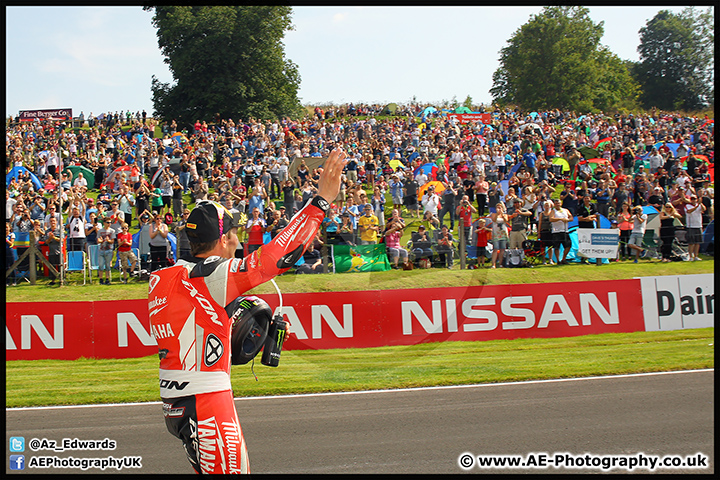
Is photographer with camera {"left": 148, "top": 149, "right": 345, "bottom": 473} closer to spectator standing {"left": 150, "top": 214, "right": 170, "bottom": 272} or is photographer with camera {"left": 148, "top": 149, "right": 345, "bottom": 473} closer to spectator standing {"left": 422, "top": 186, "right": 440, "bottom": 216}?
spectator standing {"left": 150, "top": 214, "right": 170, "bottom": 272}

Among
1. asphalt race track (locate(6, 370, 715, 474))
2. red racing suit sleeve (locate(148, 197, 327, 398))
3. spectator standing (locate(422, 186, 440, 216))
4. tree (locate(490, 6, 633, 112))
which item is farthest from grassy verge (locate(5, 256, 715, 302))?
tree (locate(490, 6, 633, 112))

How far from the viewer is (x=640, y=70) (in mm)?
92312

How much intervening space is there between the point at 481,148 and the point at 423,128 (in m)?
9.42

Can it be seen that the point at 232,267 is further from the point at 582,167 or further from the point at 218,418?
the point at 582,167

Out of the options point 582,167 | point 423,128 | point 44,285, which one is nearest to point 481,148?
point 582,167

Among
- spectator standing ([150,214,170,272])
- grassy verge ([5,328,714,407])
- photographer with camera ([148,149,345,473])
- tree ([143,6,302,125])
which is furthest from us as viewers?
tree ([143,6,302,125])

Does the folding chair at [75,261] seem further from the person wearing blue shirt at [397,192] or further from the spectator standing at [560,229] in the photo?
the spectator standing at [560,229]

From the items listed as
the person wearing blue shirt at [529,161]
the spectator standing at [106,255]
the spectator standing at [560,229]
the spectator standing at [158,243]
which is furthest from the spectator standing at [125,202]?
the person wearing blue shirt at [529,161]

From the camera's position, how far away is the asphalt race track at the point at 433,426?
6.86 meters

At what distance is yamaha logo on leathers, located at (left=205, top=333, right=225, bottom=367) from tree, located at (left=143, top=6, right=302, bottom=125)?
22999 mm
